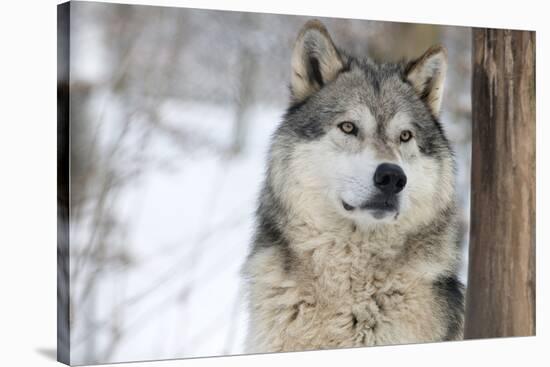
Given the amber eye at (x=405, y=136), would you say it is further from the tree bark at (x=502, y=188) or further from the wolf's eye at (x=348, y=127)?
the tree bark at (x=502, y=188)

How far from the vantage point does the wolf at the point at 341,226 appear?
4809mm

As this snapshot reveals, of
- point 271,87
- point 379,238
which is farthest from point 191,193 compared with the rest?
point 379,238

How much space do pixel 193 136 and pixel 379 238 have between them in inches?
48.2

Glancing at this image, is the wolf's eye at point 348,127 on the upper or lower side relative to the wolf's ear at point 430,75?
lower

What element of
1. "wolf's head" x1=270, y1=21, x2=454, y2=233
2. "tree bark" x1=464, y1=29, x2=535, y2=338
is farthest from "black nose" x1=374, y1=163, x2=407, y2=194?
"tree bark" x1=464, y1=29, x2=535, y2=338

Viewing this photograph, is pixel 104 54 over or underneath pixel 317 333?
over

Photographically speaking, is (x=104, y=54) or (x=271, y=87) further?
(x=271, y=87)

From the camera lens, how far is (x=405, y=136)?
4.88 m

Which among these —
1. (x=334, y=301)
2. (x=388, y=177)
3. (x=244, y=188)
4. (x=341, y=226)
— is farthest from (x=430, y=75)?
(x=334, y=301)

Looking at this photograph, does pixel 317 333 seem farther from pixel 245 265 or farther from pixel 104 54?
pixel 104 54

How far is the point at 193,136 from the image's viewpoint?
4906mm

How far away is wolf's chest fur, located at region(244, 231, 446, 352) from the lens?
486 cm

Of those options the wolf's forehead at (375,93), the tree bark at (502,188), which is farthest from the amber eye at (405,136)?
the tree bark at (502,188)

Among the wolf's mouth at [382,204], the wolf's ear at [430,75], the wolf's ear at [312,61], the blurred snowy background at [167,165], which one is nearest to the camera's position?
the blurred snowy background at [167,165]
